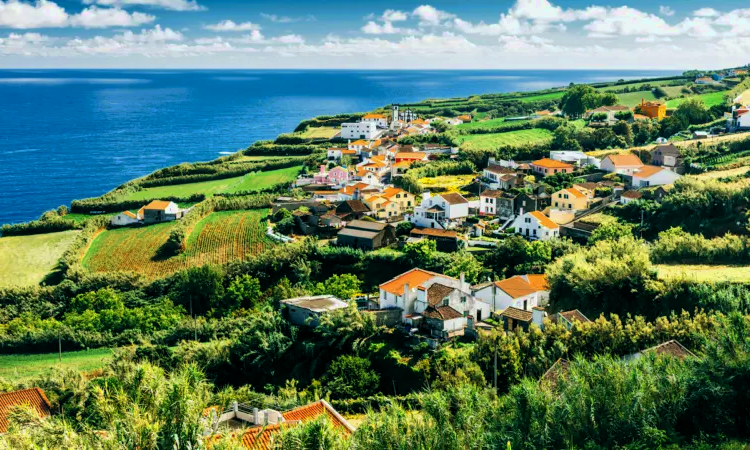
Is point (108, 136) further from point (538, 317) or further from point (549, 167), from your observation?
point (538, 317)

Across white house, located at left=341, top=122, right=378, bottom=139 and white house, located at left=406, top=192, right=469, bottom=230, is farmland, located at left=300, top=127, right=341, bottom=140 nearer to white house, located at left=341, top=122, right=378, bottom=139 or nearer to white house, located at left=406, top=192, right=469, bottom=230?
white house, located at left=341, top=122, right=378, bottom=139

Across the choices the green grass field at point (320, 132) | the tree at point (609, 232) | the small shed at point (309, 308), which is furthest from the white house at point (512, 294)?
the green grass field at point (320, 132)

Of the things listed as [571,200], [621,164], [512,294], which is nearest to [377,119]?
[621,164]

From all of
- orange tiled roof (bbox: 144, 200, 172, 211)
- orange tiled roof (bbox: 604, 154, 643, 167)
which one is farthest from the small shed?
orange tiled roof (bbox: 604, 154, 643, 167)

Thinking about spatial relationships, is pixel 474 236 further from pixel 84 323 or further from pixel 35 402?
pixel 35 402

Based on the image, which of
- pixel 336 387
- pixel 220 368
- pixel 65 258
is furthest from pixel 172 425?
pixel 65 258

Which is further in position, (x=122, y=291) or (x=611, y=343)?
(x=122, y=291)
